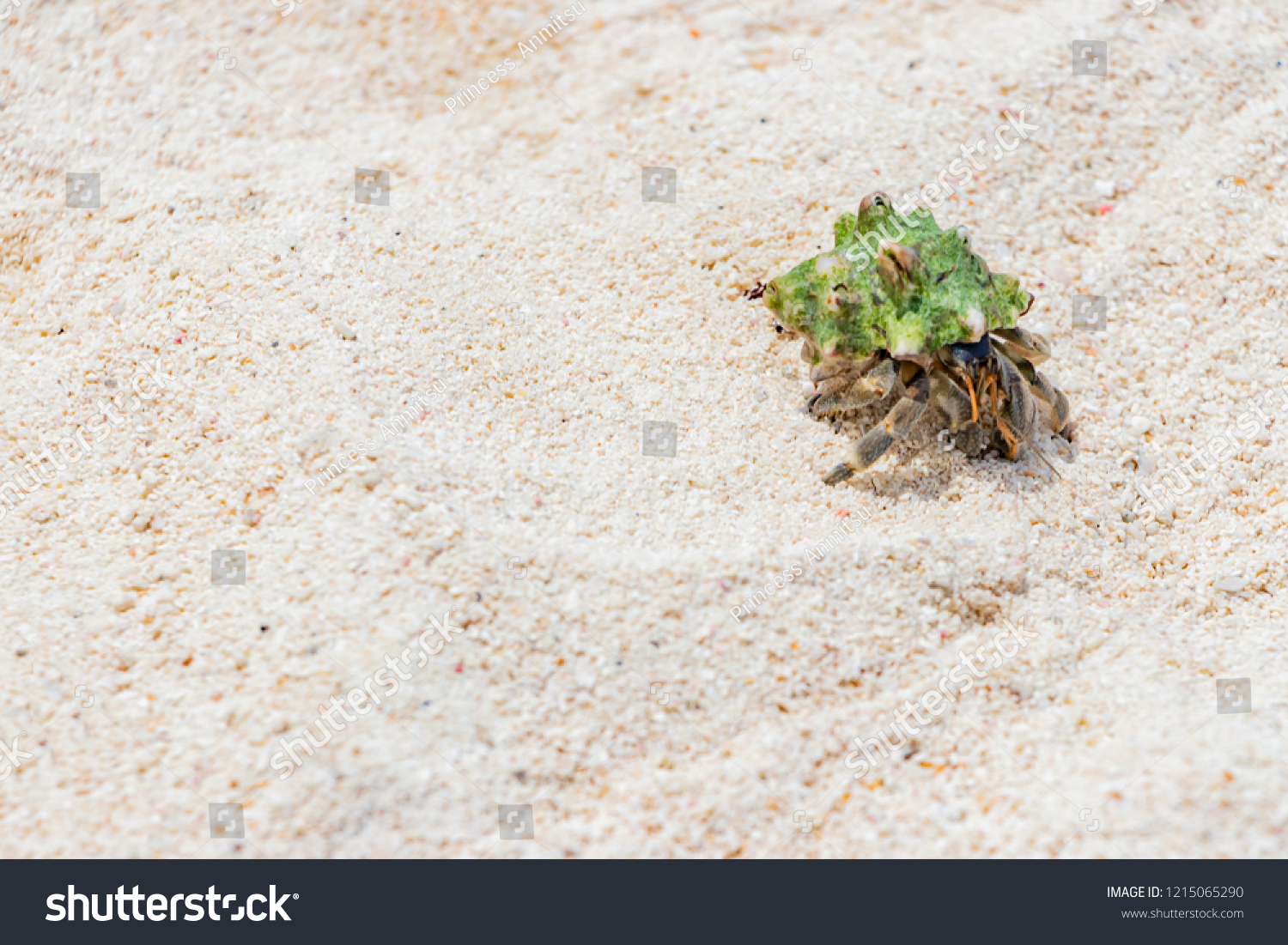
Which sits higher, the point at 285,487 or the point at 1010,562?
the point at 285,487

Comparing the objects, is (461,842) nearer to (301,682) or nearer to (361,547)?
(301,682)

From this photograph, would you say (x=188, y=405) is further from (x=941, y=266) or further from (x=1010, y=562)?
(x=1010, y=562)

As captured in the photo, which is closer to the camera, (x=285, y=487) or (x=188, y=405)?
(x=285, y=487)

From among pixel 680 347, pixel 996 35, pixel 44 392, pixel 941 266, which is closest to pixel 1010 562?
pixel 941 266

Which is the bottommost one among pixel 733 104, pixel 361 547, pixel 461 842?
pixel 461 842

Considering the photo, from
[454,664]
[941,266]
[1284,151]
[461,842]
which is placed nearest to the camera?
[461,842]

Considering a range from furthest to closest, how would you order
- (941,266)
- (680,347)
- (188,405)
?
(680,347)
(188,405)
(941,266)
